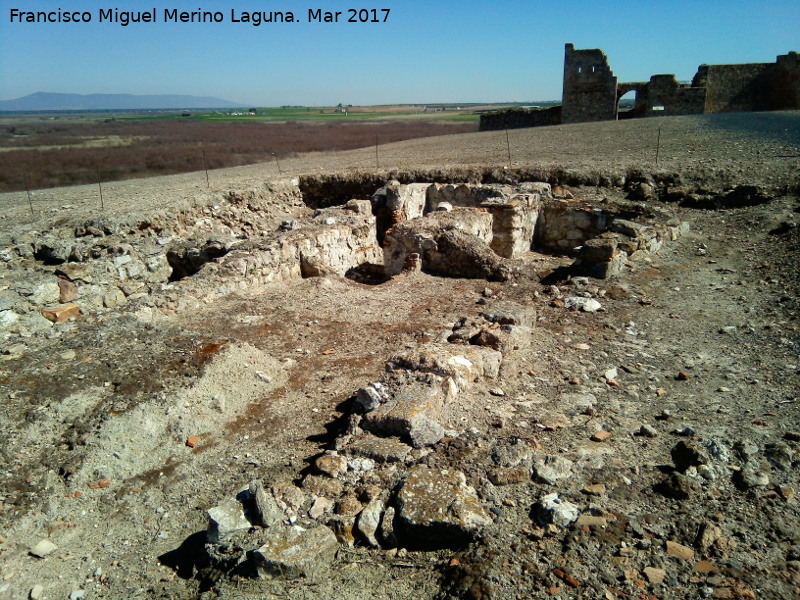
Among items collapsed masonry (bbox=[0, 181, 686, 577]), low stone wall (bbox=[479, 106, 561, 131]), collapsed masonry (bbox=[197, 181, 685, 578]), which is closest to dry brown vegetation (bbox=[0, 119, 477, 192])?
low stone wall (bbox=[479, 106, 561, 131])

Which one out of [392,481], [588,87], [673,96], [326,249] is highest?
[588,87]

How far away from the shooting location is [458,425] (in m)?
4.47

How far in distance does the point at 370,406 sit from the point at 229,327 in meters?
2.95

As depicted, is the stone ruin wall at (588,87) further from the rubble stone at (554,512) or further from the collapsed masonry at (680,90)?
the rubble stone at (554,512)

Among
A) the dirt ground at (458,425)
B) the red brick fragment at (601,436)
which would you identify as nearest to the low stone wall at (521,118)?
the dirt ground at (458,425)

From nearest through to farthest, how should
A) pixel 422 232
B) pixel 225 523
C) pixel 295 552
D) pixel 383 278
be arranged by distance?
1. pixel 295 552
2. pixel 225 523
3. pixel 422 232
4. pixel 383 278

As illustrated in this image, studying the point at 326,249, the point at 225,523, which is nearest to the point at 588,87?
Result: the point at 326,249

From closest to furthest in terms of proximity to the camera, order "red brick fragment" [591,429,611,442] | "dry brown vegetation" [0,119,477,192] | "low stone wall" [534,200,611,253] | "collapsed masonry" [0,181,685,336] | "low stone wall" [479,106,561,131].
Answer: "red brick fragment" [591,429,611,442]
"collapsed masonry" [0,181,685,336]
"low stone wall" [534,200,611,253]
"dry brown vegetation" [0,119,477,192]
"low stone wall" [479,106,561,131]

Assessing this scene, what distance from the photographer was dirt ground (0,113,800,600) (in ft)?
10.3

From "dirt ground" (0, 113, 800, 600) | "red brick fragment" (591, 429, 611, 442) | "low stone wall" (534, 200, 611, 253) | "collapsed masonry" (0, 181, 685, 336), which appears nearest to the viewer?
"dirt ground" (0, 113, 800, 600)

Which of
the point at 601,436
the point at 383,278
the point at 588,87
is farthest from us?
the point at 588,87

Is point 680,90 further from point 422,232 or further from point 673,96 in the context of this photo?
point 422,232

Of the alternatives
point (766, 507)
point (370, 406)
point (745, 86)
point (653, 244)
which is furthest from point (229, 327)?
point (745, 86)

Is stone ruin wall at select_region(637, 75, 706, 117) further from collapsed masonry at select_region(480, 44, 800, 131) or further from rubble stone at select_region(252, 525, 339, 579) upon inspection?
rubble stone at select_region(252, 525, 339, 579)
